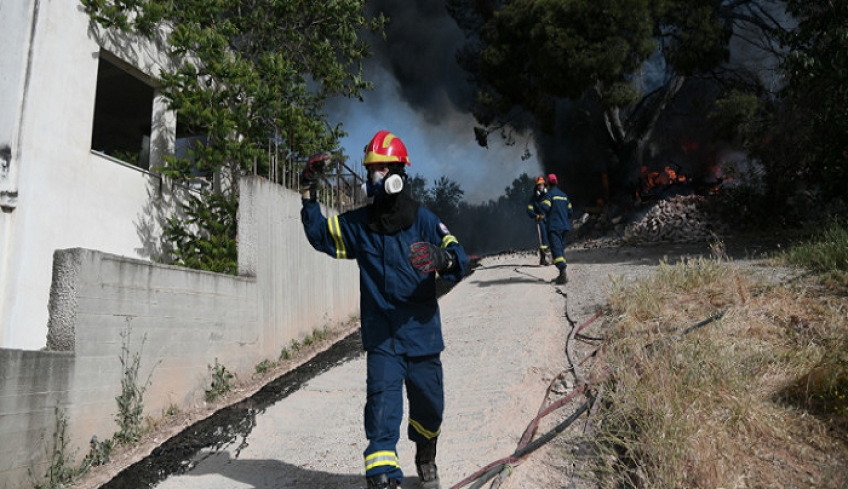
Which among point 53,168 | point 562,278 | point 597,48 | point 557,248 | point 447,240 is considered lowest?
point 447,240

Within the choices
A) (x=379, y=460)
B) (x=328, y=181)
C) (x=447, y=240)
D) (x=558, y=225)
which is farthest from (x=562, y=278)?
(x=379, y=460)

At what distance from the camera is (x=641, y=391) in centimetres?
339

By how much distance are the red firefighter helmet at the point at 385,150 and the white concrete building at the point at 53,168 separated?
4859 millimetres

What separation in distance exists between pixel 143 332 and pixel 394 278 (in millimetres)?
3134

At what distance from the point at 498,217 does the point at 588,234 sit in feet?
90.5

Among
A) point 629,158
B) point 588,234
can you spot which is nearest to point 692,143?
point 629,158

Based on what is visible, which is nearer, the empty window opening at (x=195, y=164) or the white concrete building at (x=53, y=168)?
the white concrete building at (x=53, y=168)

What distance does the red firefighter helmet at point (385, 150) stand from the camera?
3.11 m

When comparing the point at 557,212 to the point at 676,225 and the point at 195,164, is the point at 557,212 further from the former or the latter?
the point at 676,225

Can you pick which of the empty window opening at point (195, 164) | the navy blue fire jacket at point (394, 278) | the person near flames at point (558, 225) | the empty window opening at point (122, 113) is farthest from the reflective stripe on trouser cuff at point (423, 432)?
the empty window opening at point (122, 113)

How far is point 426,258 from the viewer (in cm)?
283

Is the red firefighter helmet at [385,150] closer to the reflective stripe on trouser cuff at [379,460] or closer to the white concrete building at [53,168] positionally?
the reflective stripe on trouser cuff at [379,460]

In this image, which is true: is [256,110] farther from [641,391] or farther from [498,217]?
[498,217]

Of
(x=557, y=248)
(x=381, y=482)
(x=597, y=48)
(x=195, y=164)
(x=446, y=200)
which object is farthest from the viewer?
(x=446, y=200)
